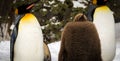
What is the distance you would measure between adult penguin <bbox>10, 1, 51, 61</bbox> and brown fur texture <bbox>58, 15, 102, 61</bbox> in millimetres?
557

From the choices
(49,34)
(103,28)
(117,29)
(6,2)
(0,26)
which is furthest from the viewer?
(49,34)

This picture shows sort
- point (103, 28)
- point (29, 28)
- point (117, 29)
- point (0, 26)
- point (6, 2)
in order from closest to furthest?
point (29, 28), point (103, 28), point (6, 2), point (117, 29), point (0, 26)

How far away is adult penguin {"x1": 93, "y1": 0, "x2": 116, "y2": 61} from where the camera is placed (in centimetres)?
509

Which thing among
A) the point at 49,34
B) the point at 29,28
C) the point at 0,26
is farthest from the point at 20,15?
the point at 49,34

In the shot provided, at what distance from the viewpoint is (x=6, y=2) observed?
20.8ft

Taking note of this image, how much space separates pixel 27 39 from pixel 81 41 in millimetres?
783

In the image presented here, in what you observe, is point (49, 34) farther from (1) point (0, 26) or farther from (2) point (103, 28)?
(2) point (103, 28)

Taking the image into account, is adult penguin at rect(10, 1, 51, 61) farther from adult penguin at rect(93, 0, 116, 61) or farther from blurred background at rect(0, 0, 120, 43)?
blurred background at rect(0, 0, 120, 43)

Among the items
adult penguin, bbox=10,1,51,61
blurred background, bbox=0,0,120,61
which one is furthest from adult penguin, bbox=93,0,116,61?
blurred background, bbox=0,0,120,61

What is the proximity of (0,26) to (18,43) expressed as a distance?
13.8ft

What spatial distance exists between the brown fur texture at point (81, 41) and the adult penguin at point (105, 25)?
114 centimetres

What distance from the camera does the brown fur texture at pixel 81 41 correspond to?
3908 mm

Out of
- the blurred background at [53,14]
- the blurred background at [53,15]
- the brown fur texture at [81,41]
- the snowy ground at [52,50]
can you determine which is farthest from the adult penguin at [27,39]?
the blurred background at [53,15]

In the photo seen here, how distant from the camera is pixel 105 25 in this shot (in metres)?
5.10
